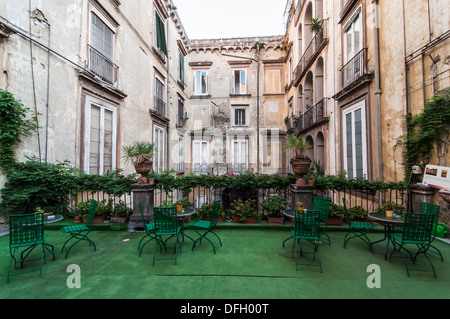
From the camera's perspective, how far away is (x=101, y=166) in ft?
25.8

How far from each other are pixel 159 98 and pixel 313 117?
9.00m

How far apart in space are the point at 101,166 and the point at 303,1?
14.3m

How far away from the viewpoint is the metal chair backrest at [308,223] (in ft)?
11.8

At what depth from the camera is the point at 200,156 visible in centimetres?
1725

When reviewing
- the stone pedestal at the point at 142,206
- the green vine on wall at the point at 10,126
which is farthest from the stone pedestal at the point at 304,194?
the green vine on wall at the point at 10,126

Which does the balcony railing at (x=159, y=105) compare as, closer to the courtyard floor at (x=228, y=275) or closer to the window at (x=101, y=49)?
the window at (x=101, y=49)

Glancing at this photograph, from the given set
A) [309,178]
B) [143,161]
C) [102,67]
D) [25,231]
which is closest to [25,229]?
[25,231]

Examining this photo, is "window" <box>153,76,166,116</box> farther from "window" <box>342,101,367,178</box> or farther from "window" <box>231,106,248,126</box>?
"window" <box>342,101,367,178</box>

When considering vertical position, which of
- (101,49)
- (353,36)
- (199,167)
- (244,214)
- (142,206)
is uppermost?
(353,36)

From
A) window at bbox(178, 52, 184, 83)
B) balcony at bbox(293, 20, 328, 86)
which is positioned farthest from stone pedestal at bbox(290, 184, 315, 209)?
window at bbox(178, 52, 184, 83)

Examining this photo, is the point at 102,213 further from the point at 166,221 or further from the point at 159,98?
the point at 159,98

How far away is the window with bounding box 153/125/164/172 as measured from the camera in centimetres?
1202
